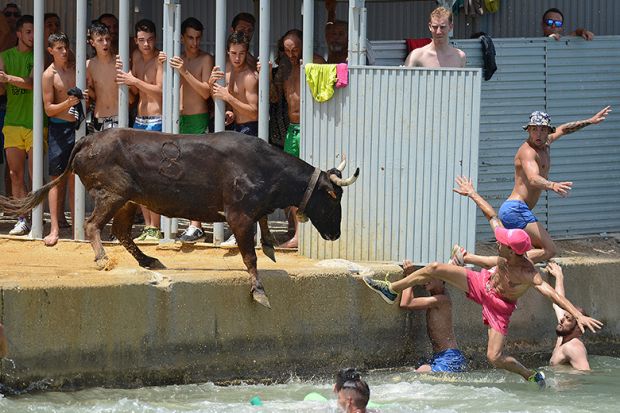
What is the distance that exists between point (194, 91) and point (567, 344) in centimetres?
430

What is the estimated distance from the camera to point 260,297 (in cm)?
1241

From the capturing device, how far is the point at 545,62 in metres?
15.1

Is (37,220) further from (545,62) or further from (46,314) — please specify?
(545,62)

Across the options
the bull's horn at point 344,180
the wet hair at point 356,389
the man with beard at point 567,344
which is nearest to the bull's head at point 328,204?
the bull's horn at point 344,180

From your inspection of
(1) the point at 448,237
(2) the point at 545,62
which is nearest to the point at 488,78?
(2) the point at 545,62

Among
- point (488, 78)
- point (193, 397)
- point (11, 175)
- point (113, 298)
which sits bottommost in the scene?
point (193, 397)

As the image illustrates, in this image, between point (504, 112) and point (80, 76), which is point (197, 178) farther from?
point (504, 112)

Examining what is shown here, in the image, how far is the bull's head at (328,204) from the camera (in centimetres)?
1266

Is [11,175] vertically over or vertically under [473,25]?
under

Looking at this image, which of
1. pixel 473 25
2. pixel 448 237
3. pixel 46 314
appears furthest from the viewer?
pixel 473 25

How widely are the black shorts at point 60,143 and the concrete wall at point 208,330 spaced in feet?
7.91

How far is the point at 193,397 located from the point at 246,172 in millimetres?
1959

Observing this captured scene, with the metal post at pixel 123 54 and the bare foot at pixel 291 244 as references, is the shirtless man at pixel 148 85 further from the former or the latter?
the bare foot at pixel 291 244

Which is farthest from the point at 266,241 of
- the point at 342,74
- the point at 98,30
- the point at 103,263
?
the point at 98,30
